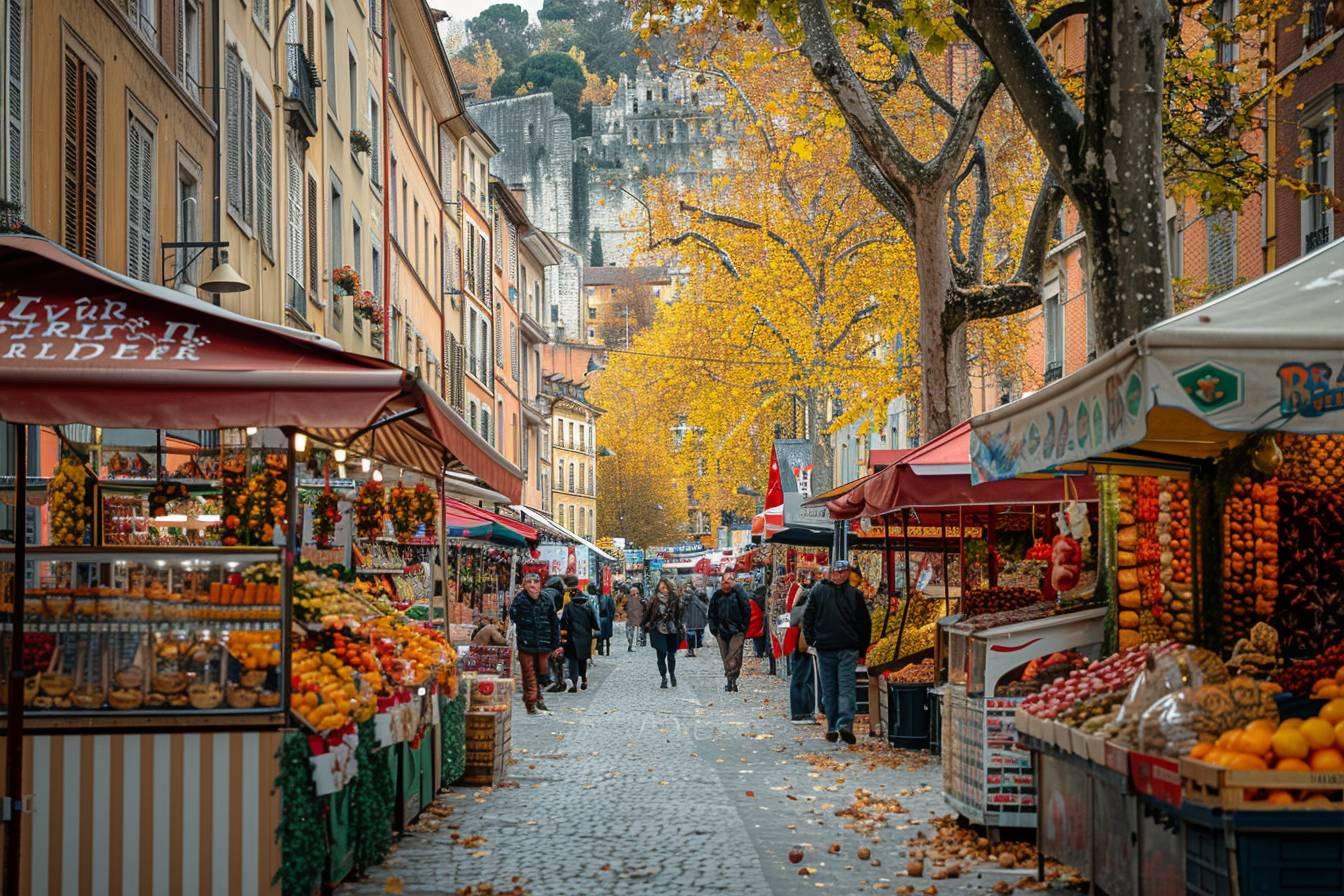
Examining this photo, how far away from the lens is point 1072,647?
11070 millimetres

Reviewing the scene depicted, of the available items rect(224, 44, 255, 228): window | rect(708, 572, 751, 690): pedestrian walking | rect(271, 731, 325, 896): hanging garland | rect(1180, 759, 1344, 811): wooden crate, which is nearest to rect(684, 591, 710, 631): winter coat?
rect(708, 572, 751, 690): pedestrian walking

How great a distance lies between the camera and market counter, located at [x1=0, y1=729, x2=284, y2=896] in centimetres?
793

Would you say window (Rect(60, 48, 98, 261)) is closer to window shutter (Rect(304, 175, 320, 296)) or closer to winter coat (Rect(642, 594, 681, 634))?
window shutter (Rect(304, 175, 320, 296))

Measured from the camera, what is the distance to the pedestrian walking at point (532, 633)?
22203 mm

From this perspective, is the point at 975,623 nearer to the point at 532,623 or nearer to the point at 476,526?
the point at 532,623

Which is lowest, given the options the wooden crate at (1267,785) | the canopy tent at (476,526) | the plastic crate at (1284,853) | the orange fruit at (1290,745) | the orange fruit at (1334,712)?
the plastic crate at (1284,853)

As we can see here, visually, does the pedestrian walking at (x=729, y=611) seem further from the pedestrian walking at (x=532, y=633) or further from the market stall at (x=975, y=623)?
the pedestrian walking at (x=532, y=633)

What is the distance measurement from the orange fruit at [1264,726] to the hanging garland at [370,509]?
31.6ft

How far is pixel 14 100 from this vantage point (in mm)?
12570

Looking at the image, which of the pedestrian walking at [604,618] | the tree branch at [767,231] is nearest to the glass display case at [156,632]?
the tree branch at [767,231]

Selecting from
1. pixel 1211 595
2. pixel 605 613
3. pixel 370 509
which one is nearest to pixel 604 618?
pixel 605 613

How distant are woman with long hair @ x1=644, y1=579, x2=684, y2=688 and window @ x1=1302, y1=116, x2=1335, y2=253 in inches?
451

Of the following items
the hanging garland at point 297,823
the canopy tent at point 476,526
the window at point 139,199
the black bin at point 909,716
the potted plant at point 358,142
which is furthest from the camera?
the potted plant at point 358,142

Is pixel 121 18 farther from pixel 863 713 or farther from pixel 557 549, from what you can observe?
pixel 557 549
